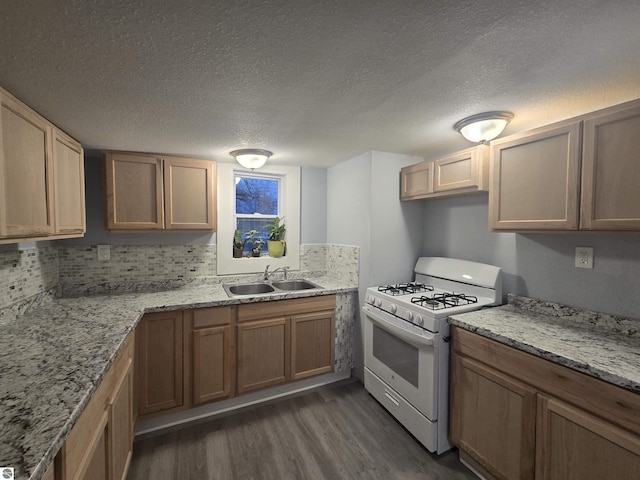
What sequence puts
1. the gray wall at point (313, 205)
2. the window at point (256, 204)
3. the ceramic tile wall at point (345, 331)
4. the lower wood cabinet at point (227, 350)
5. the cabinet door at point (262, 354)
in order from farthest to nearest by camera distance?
1. the gray wall at point (313, 205)
2. the window at point (256, 204)
3. the ceramic tile wall at point (345, 331)
4. the cabinet door at point (262, 354)
5. the lower wood cabinet at point (227, 350)

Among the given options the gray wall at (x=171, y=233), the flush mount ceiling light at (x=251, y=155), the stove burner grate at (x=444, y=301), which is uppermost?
the flush mount ceiling light at (x=251, y=155)

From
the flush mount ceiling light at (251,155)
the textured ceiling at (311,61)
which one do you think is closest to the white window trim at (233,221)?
the flush mount ceiling light at (251,155)

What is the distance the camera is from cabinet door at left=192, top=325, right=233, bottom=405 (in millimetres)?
2139

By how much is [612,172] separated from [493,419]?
4.46 feet

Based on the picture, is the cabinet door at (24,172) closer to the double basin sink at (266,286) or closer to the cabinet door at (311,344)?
the double basin sink at (266,286)

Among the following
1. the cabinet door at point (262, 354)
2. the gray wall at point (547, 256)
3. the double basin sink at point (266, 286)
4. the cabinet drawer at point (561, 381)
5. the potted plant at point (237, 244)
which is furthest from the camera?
the potted plant at point (237, 244)

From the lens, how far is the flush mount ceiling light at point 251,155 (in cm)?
238

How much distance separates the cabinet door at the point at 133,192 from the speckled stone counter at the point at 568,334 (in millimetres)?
2320

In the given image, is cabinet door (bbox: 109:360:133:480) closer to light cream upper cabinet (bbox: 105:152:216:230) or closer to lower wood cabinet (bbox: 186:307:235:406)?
lower wood cabinet (bbox: 186:307:235:406)

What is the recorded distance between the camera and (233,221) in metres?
2.86

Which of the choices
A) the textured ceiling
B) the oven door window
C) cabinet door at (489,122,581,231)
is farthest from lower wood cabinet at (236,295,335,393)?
cabinet door at (489,122,581,231)

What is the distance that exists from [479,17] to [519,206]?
1181mm

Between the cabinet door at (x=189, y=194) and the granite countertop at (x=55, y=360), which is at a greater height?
the cabinet door at (x=189, y=194)

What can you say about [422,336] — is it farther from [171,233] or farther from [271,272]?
[171,233]
